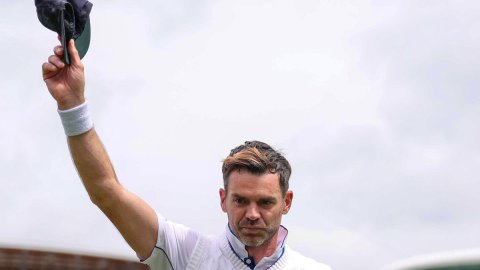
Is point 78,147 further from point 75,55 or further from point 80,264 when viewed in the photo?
point 80,264

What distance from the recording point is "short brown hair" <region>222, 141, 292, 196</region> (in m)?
5.01

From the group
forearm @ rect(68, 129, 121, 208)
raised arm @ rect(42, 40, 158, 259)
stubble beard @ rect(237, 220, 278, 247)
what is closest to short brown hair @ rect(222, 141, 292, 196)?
stubble beard @ rect(237, 220, 278, 247)

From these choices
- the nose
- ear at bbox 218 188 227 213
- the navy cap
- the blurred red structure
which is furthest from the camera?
the blurred red structure

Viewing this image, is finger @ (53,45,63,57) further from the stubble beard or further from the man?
the stubble beard

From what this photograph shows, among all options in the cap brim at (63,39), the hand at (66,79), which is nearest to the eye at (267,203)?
the hand at (66,79)

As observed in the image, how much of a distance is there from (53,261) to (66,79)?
2184 inches

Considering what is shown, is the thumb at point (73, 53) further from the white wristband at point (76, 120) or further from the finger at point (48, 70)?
the white wristband at point (76, 120)

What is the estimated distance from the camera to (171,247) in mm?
4969

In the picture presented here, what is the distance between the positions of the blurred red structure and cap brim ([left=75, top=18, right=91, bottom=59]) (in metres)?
54.5

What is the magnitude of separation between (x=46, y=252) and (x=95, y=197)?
55088 mm

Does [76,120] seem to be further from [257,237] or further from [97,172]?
[257,237]

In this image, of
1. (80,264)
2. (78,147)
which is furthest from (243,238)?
(80,264)

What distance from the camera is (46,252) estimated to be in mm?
58500

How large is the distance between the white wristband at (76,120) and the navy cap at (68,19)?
22 centimetres
